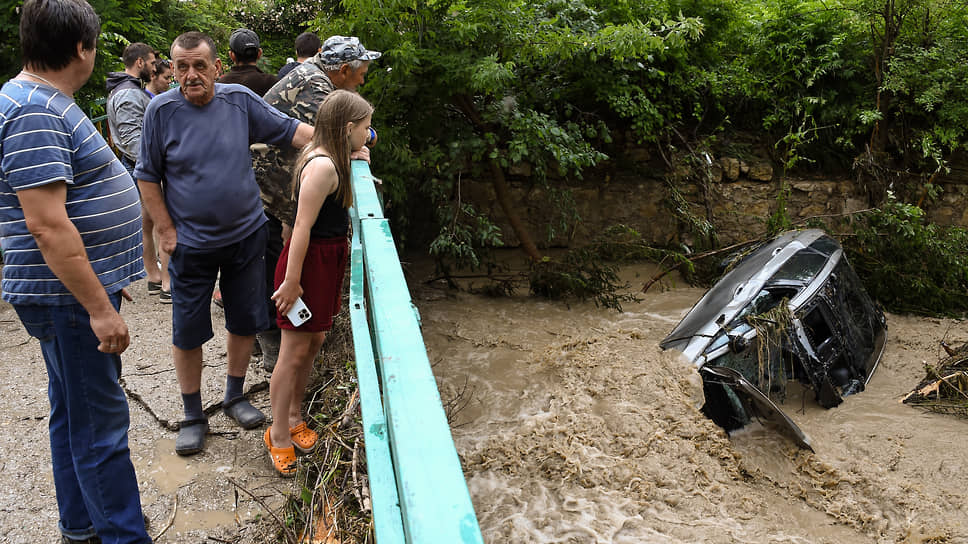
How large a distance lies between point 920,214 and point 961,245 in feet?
2.42

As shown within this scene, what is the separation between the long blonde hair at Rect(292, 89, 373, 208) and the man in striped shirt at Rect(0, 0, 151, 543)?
0.75 metres

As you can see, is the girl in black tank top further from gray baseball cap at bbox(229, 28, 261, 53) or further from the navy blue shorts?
gray baseball cap at bbox(229, 28, 261, 53)

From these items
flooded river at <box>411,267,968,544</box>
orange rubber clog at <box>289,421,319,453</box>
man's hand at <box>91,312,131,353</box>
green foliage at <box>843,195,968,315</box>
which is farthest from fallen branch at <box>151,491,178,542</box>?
green foliage at <box>843,195,968,315</box>

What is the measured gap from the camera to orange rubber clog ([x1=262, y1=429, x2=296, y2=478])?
292cm

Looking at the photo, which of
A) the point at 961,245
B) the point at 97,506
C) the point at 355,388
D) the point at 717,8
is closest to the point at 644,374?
the point at 355,388

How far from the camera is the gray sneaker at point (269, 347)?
400cm

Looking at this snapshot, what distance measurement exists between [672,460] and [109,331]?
3810 millimetres

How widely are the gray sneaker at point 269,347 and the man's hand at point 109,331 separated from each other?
1.72 m

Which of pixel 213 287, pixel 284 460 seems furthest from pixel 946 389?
pixel 213 287

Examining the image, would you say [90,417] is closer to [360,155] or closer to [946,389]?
[360,155]

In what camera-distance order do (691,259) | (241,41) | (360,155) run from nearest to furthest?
(360,155)
(241,41)
(691,259)

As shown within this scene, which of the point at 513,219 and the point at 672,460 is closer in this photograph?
the point at 672,460

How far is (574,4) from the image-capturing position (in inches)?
293

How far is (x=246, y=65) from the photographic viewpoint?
15.3 feet
